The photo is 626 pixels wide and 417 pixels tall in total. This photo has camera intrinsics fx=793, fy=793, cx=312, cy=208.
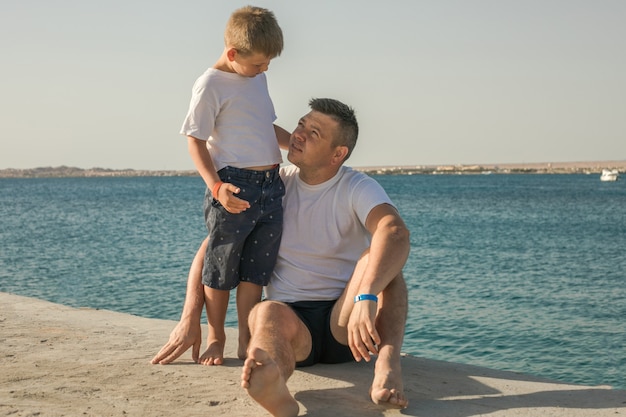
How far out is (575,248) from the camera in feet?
82.1

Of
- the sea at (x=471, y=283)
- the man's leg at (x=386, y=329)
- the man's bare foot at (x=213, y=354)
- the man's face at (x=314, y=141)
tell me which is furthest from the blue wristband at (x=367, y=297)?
the sea at (x=471, y=283)

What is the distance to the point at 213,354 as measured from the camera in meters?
4.42

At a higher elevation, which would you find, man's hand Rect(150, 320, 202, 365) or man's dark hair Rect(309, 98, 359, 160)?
man's dark hair Rect(309, 98, 359, 160)

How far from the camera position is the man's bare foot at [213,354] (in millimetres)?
4391

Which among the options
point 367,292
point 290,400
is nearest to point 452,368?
point 367,292

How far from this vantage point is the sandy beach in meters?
3.54

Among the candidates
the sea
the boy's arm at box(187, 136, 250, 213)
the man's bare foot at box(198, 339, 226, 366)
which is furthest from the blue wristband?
the sea

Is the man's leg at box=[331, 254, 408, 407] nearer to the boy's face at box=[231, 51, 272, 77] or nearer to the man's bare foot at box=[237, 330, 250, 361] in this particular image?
the man's bare foot at box=[237, 330, 250, 361]

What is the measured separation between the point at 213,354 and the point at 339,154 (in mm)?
1320

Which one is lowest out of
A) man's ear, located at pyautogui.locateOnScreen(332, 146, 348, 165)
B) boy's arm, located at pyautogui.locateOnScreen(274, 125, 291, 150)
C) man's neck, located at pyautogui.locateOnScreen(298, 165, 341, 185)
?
man's neck, located at pyautogui.locateOnScreen(298, 165, 341, 185)

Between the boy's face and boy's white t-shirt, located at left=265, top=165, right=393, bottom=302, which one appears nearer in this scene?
the boy's face

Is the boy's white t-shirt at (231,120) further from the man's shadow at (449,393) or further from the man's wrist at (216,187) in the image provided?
the man's shadow at (449,393)

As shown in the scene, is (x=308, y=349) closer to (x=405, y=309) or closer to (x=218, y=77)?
(x=405, y=309)

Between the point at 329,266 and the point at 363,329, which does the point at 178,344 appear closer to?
the point at 329,266
